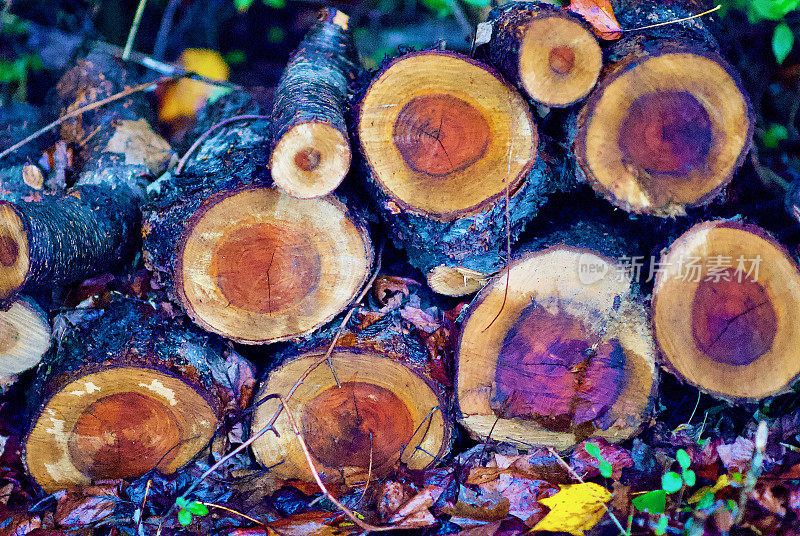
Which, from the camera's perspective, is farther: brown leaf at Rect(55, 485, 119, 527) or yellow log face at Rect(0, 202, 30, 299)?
brown leaf at Rect(55, 485, 119, 527)

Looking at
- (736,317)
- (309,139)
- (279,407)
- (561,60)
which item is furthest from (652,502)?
(309,139)

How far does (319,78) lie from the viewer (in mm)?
1935

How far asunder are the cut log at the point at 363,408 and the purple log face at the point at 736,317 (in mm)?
951

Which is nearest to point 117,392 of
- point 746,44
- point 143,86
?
point 143,86

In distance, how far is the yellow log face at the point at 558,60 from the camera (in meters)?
1.67

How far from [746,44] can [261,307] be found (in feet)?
10.6

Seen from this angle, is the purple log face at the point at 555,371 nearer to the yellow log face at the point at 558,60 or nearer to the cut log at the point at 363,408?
the cut log at the point at 363,408

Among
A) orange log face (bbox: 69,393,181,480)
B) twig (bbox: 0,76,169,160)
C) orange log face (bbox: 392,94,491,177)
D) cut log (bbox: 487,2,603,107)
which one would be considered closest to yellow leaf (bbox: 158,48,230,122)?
twig (bbox: 0,76,169,160)

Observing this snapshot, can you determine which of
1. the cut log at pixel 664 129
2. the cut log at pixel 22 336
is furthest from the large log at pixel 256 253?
the cut log at pixel 664 129

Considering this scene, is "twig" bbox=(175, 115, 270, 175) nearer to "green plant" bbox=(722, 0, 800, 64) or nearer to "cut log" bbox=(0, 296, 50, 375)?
"cut log" bbox=(0, 296, 50, 375)

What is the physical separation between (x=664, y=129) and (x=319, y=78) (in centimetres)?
125

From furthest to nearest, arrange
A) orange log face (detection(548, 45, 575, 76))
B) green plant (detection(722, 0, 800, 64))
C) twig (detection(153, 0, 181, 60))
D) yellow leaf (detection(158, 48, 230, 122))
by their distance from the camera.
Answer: twig (detection(153, 0, 181, 60))
yellow leaf (detection(158, 48, 230, 122))
green plant (detection(722, 0, 800, 64))
orange log face (detection(548, 45, 575, 76))

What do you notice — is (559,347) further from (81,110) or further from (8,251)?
(81,110)

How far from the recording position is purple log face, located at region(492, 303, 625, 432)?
5.81 feet
